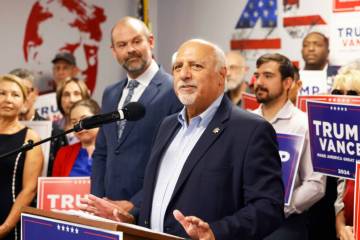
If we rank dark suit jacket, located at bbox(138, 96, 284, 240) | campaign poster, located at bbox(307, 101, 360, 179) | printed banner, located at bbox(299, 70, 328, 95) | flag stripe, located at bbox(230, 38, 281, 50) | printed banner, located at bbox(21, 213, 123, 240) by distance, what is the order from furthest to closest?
flag stripe, located at bbox(230, 38, 281, 50) < printed banner, located at bbox(299, 70, 328, 95) < campaign poster, located at bbox(307, 101, 360, 179) < dark suit jacket, located at bbox(138, 96, 284, 240) < printed banner, located at bbox(21, 213, 123, 240)

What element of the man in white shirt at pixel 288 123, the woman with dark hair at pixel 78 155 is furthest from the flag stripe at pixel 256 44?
the woman with dark hair at pixel 78 155

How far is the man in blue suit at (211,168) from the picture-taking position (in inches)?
103

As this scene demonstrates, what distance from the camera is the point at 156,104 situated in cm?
360

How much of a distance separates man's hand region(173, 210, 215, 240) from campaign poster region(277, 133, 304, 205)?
1.47 m

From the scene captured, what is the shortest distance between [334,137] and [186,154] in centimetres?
78

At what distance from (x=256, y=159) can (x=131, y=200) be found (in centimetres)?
97

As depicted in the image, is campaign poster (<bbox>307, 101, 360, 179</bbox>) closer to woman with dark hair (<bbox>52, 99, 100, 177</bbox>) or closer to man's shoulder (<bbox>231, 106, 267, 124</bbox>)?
man's shoulder (<bbox>231, 106, 267, 124</bbox>)

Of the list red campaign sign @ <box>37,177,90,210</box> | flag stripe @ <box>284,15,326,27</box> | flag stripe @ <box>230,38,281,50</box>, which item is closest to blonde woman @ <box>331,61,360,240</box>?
red campaign sign @ <box>37,177,90,210</box>

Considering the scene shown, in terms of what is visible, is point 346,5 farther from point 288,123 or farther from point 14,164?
point 14,164

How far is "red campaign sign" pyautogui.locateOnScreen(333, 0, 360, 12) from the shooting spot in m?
5.63

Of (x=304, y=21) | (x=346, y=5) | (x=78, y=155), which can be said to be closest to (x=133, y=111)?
(x=78, y=155)

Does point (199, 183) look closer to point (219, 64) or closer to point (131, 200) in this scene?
point (219, 64)

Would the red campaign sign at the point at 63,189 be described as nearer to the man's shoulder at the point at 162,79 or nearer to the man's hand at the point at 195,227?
the man's shoulder at the point at 162,79

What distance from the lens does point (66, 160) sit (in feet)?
15.5
